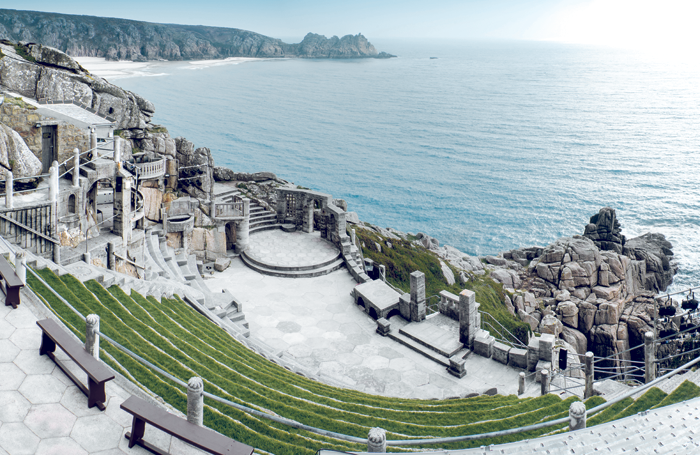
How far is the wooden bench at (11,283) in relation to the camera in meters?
11.5

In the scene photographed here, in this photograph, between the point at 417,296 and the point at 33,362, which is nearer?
the point at 33,362

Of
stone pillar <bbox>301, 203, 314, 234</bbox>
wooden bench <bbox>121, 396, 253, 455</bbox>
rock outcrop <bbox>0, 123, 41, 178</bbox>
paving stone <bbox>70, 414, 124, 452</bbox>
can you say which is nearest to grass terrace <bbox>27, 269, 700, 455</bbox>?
paving stone <bbox>70, 414, 124, 452</bbox>

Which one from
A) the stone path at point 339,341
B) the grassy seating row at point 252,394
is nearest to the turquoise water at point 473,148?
the stone path at point 339,341

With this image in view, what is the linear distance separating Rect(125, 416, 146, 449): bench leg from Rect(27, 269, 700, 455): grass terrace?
189 cm

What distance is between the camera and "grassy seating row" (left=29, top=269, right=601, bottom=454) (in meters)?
11.0

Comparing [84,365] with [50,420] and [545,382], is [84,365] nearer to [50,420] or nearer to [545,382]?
[50,420]

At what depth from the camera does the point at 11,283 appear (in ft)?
37.3

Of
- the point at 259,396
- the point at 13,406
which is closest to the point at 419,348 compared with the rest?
the point at 259,396

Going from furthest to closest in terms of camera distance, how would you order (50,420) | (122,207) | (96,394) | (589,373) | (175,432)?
(122,207)
(589,373)
(96,394)
(50,420)
(175,432)

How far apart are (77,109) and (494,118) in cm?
11075

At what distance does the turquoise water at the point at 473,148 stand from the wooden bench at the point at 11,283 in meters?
57.5

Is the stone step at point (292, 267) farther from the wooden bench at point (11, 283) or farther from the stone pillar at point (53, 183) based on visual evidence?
the wooden bench at point (11, 283)

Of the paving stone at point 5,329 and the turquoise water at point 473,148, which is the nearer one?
the paving stone at point 5,329

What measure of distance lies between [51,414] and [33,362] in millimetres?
1742
